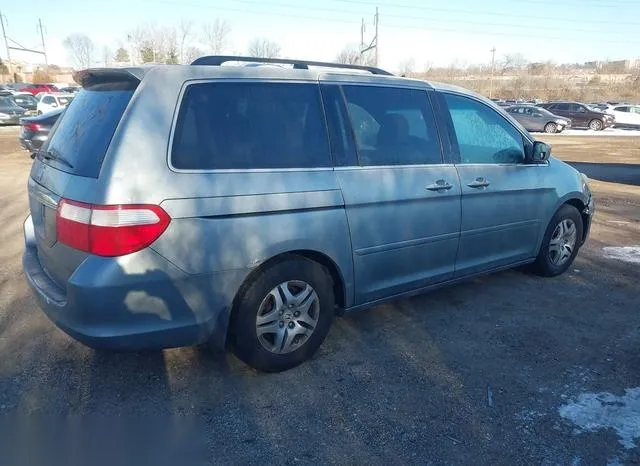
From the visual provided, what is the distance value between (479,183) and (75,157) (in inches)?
114

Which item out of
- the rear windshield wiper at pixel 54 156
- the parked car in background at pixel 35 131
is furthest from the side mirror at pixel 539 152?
the parked car in background at pixel 35 131

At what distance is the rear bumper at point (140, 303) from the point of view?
2588 mm

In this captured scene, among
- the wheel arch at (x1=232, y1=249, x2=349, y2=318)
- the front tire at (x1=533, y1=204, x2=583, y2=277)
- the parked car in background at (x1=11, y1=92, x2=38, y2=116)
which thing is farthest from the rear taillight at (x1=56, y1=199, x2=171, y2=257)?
the parked car in background at (x1=11, y1=92, x2=38, y2=116)

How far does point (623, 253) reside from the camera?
19.9 ft

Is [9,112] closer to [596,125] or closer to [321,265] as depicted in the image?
[321,265]

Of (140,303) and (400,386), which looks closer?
(140,303)

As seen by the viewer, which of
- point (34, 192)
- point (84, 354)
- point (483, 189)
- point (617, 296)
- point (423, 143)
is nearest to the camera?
point (34, 192)

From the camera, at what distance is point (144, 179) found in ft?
8.55

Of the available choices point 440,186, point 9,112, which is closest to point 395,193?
point 440,186

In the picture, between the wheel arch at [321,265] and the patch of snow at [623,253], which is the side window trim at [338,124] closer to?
the wheel arch at [321,265]

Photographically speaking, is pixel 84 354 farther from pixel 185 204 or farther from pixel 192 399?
pixel 185 204

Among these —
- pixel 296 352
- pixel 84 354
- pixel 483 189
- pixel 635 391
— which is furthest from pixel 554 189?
pixel 84 354

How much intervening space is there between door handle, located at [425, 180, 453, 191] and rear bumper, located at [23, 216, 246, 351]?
1601mm

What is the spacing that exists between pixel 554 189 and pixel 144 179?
3.77 m
